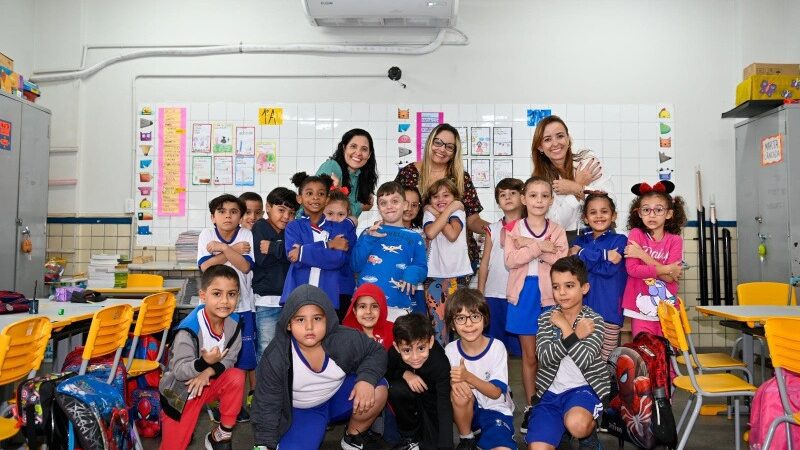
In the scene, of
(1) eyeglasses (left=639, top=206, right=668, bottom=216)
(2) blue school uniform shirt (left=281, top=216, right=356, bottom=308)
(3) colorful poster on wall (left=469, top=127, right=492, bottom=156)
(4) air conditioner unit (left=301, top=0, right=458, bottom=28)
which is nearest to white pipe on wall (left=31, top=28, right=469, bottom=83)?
(4) air conditioner unit (left=301, top=0, right=458, bottom=28)

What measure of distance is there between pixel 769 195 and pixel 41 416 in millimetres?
5157

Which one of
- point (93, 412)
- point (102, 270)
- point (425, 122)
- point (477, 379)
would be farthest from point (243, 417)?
point (425, 122)

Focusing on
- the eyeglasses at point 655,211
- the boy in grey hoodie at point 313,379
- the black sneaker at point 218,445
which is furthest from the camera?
the eyeglasses at point 655,211

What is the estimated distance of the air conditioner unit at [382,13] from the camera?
493 centimetres

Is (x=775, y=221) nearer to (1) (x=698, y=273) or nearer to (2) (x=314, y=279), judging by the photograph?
(1) (x=698, y=273)

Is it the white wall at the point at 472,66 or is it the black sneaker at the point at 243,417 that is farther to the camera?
the white wall at the point at 472,66

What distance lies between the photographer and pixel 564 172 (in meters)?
3.26

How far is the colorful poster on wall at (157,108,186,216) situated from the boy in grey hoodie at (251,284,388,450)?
3.37m

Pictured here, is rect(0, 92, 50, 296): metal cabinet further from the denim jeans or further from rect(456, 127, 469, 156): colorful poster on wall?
rect(456, 127, 469, 156): colorful poster on wall

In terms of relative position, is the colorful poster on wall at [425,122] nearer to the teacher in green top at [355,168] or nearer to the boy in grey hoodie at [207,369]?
the teacher in green top at [355,168]

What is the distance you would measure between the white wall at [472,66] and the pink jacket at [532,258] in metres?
2.70

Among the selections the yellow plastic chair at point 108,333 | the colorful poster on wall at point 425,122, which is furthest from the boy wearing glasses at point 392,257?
the colorful poster on wall at point 425,122

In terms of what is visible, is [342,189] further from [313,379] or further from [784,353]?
[784,353]

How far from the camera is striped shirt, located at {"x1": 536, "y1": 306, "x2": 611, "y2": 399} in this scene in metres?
2.42
